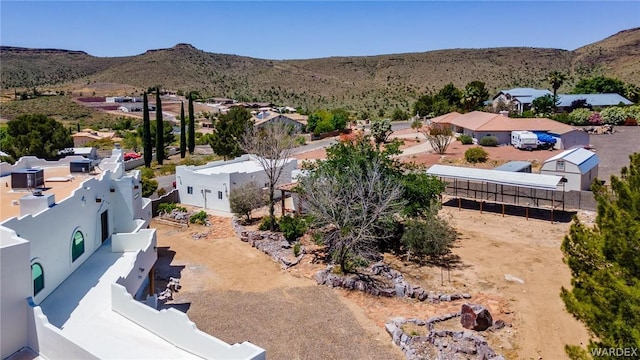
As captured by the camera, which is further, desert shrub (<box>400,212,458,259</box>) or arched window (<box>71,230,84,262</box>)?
desert shrub (<box>400,212,458,259</box>)

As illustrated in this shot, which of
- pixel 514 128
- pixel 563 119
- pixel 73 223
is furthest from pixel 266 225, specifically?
pixel 563 119

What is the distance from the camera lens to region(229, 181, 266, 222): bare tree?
96.6 ft

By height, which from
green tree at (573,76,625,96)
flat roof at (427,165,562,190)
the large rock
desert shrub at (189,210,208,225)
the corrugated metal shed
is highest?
green tree at (573,76,625,96)

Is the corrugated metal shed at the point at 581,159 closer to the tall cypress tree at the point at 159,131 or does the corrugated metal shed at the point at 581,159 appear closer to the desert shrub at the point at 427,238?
the desert shrub at the point at 427,238

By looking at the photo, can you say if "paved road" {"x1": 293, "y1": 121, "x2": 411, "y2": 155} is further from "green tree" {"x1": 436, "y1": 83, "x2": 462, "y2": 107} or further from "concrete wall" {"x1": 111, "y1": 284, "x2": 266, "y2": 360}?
"concrete wall" {"x1": 111, "y1": 284, "x2": 266, "y2": 360}

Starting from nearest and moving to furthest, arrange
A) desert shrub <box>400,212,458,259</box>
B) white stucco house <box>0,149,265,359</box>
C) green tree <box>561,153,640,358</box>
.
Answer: green tree <box>561,153,640,358</box> → white stucco house <box>0,149,265,359</box> → desert shrub <box>400,212,458,259</box>

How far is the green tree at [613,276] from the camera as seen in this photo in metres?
9.92

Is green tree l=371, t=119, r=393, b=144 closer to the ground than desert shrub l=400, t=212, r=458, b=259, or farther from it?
farther from it

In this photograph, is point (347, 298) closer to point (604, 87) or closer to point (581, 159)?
point (581, 159)

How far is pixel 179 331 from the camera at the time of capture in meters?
12.2

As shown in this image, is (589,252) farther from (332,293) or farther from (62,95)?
(62,95)

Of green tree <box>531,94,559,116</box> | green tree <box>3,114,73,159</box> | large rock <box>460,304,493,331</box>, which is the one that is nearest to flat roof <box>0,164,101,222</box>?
large rock <box>460,304,493,331</box>

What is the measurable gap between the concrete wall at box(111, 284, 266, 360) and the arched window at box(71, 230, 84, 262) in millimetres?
3270

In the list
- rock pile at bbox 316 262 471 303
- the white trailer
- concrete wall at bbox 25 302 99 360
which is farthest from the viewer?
the white trailer
